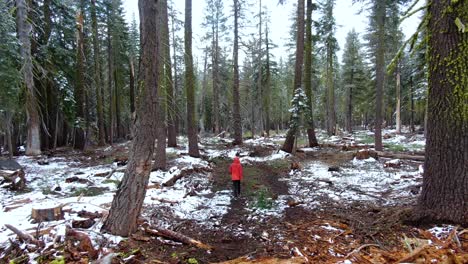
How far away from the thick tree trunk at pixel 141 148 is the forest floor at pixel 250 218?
30 cm

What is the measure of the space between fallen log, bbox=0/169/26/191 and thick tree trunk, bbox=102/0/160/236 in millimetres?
5730

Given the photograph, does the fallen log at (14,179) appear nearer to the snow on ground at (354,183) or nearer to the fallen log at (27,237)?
the fallen log at (27,237)

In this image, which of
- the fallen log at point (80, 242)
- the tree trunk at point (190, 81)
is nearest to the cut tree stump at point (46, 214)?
the fallen log at point (80, 242)

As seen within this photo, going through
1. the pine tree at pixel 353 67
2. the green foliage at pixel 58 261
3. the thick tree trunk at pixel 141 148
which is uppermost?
the pine tree at pixel 353 67

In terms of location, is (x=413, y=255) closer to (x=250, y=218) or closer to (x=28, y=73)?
(x=250, y=218)

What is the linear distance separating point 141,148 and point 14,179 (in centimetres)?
663

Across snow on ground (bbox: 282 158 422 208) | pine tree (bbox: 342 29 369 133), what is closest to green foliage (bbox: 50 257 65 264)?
snow on ground (bbox: 282 158 422 208)

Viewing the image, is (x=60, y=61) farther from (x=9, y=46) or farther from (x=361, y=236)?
(x=361, y=236)

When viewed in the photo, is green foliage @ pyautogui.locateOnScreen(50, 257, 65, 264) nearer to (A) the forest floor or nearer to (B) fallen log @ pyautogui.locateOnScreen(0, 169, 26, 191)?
(A) the forest floor

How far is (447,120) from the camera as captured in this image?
5.23 metres

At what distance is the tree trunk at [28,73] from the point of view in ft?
44.5

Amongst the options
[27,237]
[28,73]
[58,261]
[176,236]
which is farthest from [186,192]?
[28,73]

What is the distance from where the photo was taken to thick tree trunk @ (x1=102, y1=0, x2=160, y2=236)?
5125 millimetres

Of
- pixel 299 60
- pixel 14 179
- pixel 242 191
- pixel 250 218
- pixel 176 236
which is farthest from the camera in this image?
pixel 299 60
